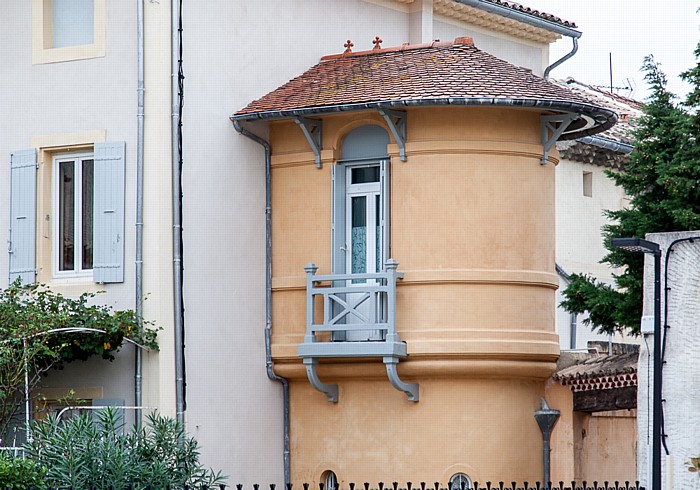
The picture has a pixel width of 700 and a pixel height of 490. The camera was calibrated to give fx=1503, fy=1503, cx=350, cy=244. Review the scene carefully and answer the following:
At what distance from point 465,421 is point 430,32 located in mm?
6310

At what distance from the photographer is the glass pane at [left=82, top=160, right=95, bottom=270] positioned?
19592mm

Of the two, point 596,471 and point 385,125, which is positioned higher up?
point 385,125

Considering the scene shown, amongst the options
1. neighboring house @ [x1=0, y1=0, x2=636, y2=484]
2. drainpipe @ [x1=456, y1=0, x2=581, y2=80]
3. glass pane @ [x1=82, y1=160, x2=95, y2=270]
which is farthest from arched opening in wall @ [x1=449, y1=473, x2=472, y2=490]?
drainpipe @ [x1=456, y1=0, x2=581, y2=80]

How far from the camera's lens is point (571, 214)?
1052 inches

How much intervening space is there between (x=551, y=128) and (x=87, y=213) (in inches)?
244

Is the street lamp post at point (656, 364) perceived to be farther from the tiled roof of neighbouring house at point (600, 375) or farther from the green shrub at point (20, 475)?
the green shrub at point (20, 475)

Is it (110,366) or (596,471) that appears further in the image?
(596,471)

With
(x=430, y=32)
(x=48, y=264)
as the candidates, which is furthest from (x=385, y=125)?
(x=48, y=264)

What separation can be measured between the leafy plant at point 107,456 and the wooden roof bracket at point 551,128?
23.1 feet

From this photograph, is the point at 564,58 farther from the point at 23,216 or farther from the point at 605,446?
the point at 23,216

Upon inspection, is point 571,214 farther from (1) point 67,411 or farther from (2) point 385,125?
(1) point 67,411

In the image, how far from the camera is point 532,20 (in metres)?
24.0

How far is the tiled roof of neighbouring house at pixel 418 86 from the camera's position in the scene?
18703mm

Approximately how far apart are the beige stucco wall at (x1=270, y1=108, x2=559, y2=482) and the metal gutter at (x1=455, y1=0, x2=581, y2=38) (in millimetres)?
3758
